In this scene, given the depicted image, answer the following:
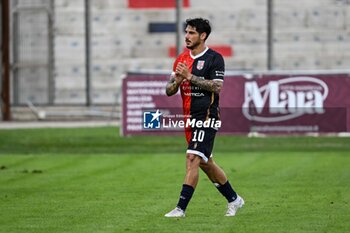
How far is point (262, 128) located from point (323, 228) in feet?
52.9

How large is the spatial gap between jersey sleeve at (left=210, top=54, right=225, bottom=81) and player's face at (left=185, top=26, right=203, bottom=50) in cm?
25

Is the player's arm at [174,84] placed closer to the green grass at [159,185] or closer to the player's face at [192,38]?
the player's face at [192,38]

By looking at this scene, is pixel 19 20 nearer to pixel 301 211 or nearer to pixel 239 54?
pixel 239 54

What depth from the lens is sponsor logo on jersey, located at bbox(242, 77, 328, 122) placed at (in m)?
26.4

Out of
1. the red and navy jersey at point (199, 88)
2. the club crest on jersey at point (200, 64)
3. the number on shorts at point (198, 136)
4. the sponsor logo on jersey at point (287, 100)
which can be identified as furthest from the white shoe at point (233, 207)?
the sponsor logo on jersey at point (287, 100)

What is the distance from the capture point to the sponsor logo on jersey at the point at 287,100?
26438 millimetres

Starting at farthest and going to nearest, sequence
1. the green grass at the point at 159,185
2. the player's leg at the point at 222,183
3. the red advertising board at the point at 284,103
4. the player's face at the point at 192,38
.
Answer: the red advertising board at the point at 284,103 < the player's leg at the point at 222,183 < the player's face at the point at 192,38 < the green grass at the point at 159,185

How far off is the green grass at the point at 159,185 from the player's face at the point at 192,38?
5.95 feet

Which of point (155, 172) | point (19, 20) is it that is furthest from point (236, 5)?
point (155, 172)

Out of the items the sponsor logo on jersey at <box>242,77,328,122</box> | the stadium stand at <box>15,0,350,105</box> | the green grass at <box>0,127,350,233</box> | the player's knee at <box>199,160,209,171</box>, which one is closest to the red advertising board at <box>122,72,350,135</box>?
the sponsor logo on jersey at <box>242,77,328,122</box>

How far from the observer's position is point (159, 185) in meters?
16.0

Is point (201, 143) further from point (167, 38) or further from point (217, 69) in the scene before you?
point (167, 38)

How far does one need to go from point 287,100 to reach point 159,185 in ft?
36.2

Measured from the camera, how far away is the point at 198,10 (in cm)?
4003
